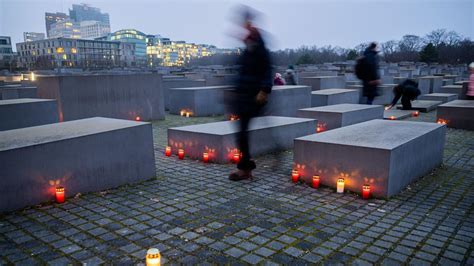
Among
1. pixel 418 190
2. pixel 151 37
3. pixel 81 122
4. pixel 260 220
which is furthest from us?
pixel 151 37

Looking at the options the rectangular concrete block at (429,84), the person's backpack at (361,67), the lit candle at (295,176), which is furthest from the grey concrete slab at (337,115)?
the rectangular concrete block at (429,84)

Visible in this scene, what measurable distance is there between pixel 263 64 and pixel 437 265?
3.31 meters

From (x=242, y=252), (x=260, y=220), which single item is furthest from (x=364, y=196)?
(x=242, y=252)

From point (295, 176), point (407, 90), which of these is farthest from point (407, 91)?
point (295, 176)

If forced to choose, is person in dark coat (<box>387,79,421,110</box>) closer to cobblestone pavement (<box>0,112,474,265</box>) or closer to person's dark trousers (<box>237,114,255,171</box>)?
cobblestone pavement (<box>0,112,474,265</box>)

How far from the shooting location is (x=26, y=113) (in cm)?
883

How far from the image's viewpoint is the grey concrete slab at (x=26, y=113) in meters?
8.55

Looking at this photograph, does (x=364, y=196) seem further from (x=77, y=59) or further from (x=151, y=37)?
(x=151, y=37)

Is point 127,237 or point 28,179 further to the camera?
point 28,179

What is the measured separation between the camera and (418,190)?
547cm

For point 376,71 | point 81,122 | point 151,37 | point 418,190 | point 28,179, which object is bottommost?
point 418,190

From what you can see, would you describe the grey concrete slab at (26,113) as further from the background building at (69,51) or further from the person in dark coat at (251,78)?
the background building at (69,51)

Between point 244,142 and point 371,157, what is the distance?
1880mm

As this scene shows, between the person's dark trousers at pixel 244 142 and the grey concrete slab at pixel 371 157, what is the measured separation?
79 centimetres
